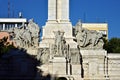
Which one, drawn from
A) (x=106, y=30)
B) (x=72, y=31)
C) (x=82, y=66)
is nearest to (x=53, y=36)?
(x=72, y=31)

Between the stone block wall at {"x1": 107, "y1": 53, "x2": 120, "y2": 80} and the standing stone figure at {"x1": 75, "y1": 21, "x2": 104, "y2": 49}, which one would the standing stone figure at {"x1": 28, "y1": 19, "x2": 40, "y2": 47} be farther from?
the stone block wall at {"x1": 107, "y1": 53, "x2": 120, "y2": 80}

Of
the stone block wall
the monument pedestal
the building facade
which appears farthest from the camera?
the building facade

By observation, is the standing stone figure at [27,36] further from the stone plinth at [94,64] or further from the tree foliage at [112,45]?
the tree foliage at [112,45]

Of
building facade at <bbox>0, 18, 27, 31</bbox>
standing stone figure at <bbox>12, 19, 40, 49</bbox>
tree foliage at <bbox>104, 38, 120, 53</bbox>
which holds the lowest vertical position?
tree foliage at <bbox>104, 38, 120, 53</bbox>

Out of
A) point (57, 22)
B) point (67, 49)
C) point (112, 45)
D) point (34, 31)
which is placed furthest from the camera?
point (112, 45)

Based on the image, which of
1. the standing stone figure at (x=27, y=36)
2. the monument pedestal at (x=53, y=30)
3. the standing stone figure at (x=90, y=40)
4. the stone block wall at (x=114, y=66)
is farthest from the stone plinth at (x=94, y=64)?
the standing stone figure at (x=27, y=36)

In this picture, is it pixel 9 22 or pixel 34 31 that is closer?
pixel 34 31

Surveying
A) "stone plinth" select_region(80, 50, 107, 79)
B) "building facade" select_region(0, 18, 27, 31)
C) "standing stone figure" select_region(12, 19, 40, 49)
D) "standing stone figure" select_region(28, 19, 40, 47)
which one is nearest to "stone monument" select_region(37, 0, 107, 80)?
"stone plinth" select_region(80, 50, 107, 79)

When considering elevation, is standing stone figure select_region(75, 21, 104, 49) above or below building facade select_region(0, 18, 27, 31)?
below

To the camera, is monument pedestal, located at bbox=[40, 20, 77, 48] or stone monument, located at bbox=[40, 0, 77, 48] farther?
stone monument, located at bbox=[40, 0, 77, 48]

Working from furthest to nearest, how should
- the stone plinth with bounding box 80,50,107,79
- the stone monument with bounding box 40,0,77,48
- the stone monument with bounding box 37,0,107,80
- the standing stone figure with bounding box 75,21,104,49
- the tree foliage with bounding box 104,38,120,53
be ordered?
the tree foliage with bounding box 104,38,120,53 < the stone monument with bounding box 40,0,77,48 < the standing stone figure with bounding box 75,21,104,49 < the stone plinth with bounding box 80,50,107,79 < the stone monument with bounding box 37,0,107,80

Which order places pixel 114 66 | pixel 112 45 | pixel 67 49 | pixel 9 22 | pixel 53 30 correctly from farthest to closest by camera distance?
pixel 9 22
pixel 112 45
pixel 53 30
pixel 114 66
pixel 67 49

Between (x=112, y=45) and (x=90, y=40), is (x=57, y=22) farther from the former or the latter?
(x=112, y=45)

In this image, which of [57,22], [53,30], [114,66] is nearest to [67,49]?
[53,30]
